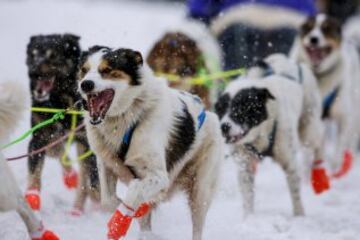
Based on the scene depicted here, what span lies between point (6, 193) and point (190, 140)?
1319 mm

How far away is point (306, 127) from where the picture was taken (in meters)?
5.91

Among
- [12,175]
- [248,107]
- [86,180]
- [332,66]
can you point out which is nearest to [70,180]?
[86,180]

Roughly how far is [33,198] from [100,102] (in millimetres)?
1274

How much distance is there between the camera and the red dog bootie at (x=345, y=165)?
22.6 ft

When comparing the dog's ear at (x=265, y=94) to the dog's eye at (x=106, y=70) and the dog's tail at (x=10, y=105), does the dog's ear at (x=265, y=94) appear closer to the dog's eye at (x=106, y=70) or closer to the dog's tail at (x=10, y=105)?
the dog's eye at (x=106, y=70)

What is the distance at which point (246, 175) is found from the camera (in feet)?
17.2

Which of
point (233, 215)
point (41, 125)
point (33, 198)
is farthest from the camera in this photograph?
point (233, 215)

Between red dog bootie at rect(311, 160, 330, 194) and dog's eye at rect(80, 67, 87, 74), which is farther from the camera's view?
red dog bootie at rect(311, 160, 330, 194)

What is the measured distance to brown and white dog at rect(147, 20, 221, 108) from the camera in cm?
573

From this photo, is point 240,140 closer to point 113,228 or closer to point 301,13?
point 113,228

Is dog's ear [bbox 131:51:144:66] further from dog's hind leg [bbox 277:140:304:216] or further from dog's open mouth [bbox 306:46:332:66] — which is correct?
dog's open mouth [bbox 306:46:332:66]

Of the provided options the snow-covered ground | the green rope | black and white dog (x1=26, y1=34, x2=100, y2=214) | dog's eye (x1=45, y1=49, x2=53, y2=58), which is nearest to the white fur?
the snow-covered ground

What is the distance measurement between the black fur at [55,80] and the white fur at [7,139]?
114cm

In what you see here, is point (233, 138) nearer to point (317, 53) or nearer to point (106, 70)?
point (106, 70)
